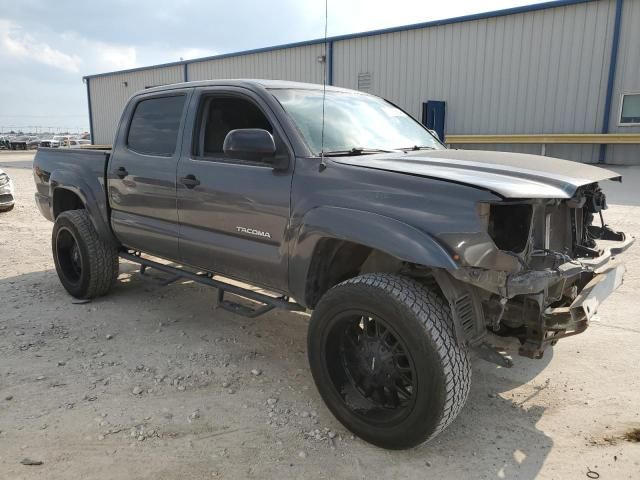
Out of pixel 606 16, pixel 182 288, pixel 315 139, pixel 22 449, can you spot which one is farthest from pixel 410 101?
pixel 22 449

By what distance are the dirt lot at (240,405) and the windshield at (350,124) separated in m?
1.59

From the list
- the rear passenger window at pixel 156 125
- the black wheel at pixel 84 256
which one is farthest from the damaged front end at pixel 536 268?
the black wheel at pixel 84 256

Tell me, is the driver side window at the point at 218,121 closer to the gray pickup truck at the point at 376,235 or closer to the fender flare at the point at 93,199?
the gray pickup truck at the point at 376,235

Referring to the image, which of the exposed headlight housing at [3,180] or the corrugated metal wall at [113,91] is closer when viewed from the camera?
the exposed headlight housing at [3,180]

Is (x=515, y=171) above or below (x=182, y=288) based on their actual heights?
above

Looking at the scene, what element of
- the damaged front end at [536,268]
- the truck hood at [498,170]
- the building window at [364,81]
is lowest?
the damaged front end at [536,268]

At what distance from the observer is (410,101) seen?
675 inches

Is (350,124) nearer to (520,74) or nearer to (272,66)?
(520,74)

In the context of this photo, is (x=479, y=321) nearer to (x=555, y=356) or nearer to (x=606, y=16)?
(x=555, y=356)

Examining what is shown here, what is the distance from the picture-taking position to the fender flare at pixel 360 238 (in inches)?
95.7

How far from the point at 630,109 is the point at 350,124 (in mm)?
12798

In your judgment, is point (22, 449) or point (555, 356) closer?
point (22, 449)

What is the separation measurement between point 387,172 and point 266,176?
88 cm

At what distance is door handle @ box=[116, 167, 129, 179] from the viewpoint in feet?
14.5
